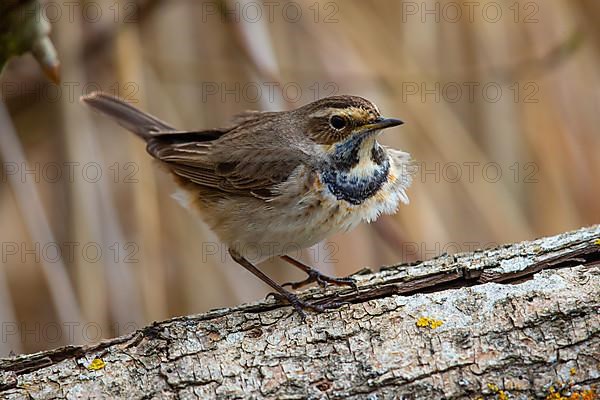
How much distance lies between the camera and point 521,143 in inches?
186

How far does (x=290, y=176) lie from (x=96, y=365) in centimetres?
127

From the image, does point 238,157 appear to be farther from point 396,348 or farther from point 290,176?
point 396,348

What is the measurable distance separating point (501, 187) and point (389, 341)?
2259mm

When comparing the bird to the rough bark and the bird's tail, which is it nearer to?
the bird's tail

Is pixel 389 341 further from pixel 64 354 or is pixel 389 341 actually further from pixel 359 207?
pixel 64 354

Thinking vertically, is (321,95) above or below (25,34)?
above

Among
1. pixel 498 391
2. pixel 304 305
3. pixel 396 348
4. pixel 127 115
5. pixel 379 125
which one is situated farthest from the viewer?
pixel 127 115

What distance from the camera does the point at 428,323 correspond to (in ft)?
8.86

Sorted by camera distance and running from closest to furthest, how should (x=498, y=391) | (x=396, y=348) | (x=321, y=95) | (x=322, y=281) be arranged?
(x=498, y=391) → (x=396, y=348) → (x=322, y=281) → (x=321, y=95)

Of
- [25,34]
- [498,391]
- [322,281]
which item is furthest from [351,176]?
[25,34]

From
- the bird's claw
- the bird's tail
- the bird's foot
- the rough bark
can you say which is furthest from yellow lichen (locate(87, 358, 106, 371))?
the bird's tail

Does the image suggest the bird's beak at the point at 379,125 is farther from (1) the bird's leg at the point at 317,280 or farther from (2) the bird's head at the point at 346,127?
(1) the bird's leg at the point at 317,280

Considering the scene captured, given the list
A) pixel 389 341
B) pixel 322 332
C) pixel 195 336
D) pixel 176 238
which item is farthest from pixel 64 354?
pixel 176 238

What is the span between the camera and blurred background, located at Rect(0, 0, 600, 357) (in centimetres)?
439
